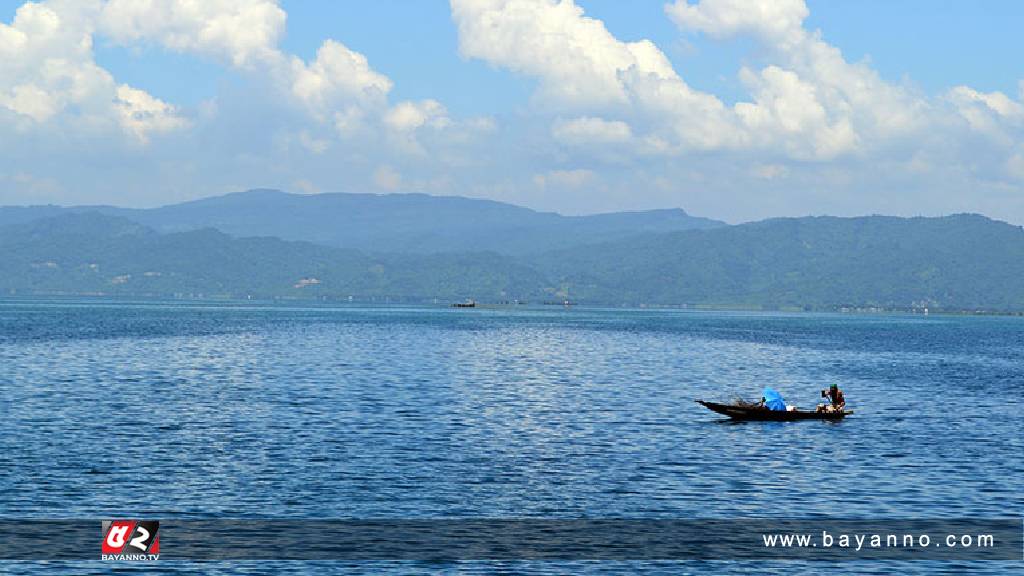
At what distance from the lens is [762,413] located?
95750 millimetres

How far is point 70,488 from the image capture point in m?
59.9

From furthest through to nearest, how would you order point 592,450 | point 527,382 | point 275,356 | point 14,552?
1. point 275,356
2. point 527,382
3. point 592,450
4. point 14,552

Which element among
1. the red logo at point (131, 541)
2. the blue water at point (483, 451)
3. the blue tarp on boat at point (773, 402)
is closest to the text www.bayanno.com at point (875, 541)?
the blue water at point (483, 451)

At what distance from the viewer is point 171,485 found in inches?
2430

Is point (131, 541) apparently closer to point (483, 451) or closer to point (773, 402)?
point (483, 451)

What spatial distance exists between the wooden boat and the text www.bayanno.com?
141 ft

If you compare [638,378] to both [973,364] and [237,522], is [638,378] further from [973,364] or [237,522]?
[237,522]

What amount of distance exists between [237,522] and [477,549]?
11.2 meters

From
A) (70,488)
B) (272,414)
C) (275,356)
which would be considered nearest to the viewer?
(70,488)

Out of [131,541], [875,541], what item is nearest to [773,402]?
[875,541]

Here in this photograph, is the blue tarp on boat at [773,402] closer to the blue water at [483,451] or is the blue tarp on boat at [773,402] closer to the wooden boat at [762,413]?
the wooden boat at [762,413]

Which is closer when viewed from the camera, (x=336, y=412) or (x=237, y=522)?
(x=237, y=522)

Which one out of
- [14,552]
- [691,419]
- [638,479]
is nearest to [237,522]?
[14,552]

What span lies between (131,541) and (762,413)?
5904 centimetres
